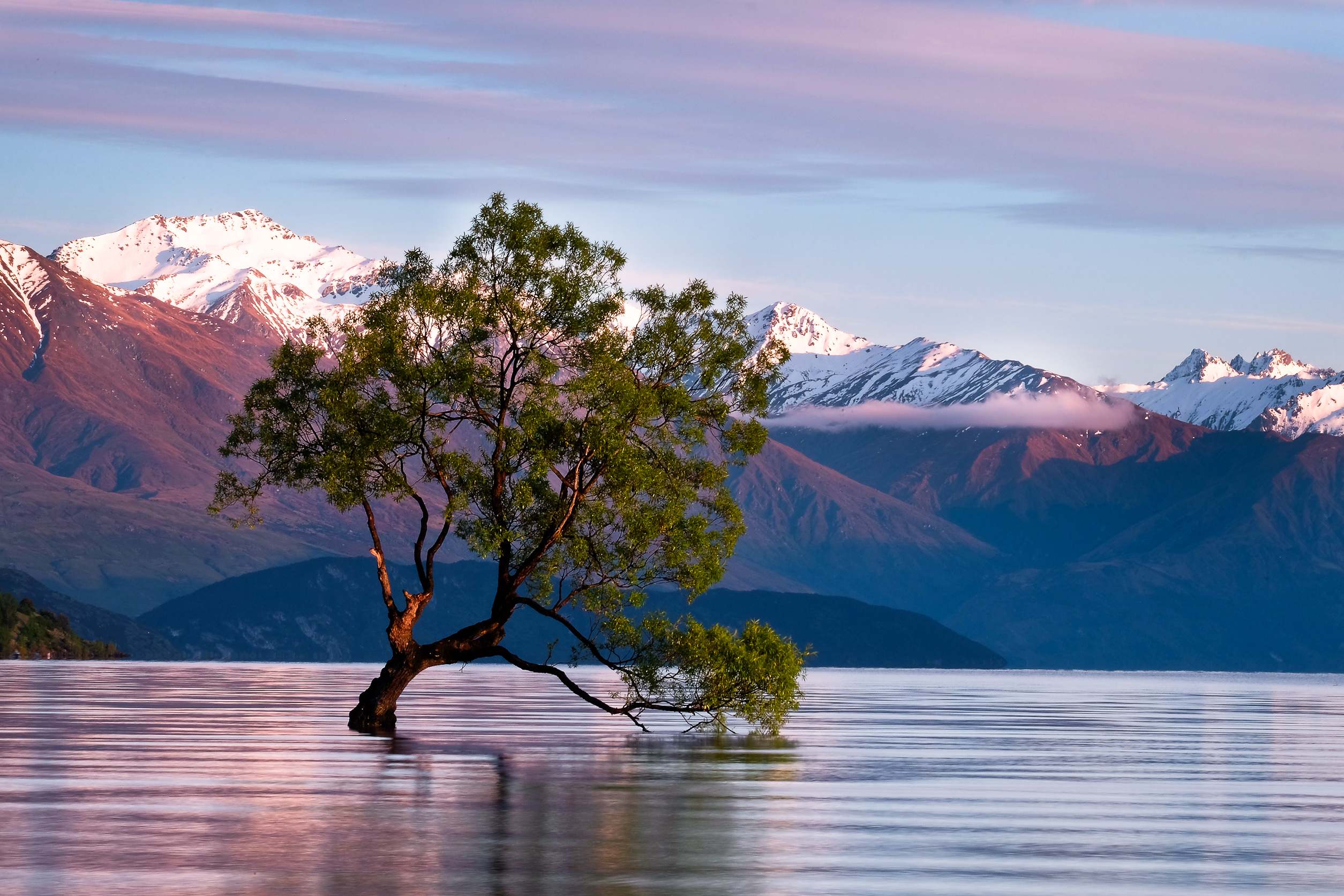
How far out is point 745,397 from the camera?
74688 mm

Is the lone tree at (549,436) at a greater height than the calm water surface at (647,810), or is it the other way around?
the lone tree at (549,436)

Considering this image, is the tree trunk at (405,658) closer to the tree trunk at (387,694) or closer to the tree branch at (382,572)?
the tree trunk at (387,694)

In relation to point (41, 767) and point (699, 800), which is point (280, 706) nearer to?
point (41, 767)

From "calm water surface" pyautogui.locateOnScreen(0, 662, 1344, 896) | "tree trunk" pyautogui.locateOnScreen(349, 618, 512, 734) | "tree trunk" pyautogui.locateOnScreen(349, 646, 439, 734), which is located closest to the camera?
"calm water surface" pyautogui.locateOnScreen(0, 662, 1344, 896)

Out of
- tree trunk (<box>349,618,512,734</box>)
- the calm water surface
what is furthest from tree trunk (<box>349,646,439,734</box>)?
the calm water surface

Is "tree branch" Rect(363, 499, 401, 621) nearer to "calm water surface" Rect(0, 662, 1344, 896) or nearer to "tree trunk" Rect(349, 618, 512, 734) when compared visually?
"tree trunk" Rect(349, 618, 512, 734)

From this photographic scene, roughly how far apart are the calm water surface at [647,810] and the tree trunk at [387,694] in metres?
1.70

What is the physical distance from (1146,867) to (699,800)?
14.4 metres

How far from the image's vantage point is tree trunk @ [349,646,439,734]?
7569 cm

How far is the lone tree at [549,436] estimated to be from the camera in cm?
7175

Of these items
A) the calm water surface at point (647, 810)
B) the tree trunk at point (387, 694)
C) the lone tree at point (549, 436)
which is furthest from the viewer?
the tree trunk at point (387, 694)

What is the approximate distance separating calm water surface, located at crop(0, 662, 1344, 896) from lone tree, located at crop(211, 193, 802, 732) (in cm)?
369

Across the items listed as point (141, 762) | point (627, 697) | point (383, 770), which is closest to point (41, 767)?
point (141, 762)

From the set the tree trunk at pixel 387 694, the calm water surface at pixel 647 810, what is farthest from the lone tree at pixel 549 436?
the calm water surface at pixel 647 810
